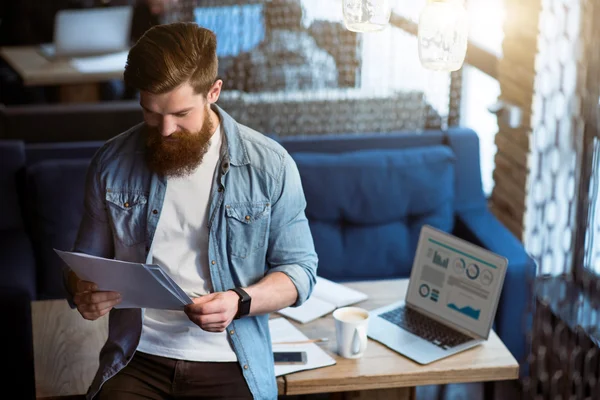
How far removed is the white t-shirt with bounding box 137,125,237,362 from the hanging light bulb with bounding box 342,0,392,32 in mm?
549

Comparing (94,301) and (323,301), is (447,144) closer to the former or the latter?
(323,301)

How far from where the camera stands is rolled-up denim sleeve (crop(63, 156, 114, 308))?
7.30ft

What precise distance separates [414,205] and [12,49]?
156 inches

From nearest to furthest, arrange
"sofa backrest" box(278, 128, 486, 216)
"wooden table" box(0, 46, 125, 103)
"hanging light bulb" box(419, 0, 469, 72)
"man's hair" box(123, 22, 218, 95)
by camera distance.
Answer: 1. "man's hair" box(123, 22, 218, 95)
2. "hanging light bulb" box(419, 0, 469, 72)
3. "sofa backrest" box(278, 128, 486, 216)
4. "wooden table" box(0, 46, 125, 103)

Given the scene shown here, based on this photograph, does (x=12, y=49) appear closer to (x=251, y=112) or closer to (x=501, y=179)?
(x=251, y=112)

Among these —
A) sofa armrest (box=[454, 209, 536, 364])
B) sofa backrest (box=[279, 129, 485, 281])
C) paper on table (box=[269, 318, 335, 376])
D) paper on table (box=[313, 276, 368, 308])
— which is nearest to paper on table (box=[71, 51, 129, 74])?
sofa backrest (box=[279, 129, 485, 281])

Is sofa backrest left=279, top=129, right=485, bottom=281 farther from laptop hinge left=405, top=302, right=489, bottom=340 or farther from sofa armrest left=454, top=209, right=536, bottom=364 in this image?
laptop hinge left=405, top=302, right=489, bottom=340

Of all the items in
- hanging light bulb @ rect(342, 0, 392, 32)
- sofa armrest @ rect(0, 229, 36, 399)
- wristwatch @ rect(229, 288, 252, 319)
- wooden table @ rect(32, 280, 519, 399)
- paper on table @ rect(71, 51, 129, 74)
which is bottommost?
sofa armrest @ rect(0, 229, 36, 399)

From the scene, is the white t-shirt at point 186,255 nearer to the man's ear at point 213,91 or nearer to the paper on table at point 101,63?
the man's ear at point 213,91

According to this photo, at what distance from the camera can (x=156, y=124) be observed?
216cm

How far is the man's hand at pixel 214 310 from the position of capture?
2.03m

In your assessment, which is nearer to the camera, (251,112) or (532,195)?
(532,195)

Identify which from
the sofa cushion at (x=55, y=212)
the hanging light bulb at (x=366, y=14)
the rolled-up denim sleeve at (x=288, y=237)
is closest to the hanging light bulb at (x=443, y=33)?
the hanging light bulb at (x=366, y=14)

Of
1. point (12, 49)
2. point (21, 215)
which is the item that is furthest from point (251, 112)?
point (12, 49)
